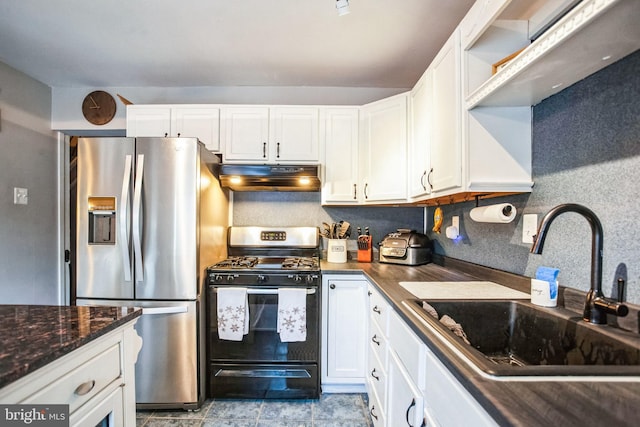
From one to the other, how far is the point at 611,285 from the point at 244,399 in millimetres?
2118

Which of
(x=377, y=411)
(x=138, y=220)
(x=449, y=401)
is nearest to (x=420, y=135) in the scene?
(x=449, y=401)

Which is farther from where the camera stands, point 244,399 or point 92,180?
point 244,399

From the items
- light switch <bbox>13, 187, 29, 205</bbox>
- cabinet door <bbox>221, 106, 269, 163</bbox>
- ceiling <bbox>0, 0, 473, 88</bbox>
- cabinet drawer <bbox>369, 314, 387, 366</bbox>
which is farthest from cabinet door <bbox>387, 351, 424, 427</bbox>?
light switch <bbox>13, 187, 29, 205</bbox>

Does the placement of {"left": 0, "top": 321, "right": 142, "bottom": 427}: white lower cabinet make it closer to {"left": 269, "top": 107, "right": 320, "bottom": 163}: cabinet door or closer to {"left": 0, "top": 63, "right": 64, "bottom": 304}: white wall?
{"left": 269, "top": 107, "right": 320, "bottom": 163}: cabinet door

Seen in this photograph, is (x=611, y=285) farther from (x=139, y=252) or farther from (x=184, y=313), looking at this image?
(x=139, y=252)

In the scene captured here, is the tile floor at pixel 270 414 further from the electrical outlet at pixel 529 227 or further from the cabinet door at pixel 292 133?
the cabinet door at pixel 292 133

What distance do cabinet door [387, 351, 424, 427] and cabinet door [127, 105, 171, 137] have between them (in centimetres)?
235

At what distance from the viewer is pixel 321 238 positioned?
265 centimetres

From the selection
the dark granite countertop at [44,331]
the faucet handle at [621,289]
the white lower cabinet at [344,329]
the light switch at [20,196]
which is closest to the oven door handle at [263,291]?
the white lower cabinet at [344,329]

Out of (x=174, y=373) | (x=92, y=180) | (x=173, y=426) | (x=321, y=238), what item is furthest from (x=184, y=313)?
(x=321, y=238)

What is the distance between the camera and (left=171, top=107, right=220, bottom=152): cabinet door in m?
2.35

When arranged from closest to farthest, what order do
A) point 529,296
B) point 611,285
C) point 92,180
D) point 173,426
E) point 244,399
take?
point 611,285
point 529,296
point 173,426
point 92,180
point 244,399

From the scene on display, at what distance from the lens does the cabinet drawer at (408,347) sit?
95 centimetres

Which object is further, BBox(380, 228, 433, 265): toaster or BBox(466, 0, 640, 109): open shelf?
BBox(380, 228, 433, 265): toaster
